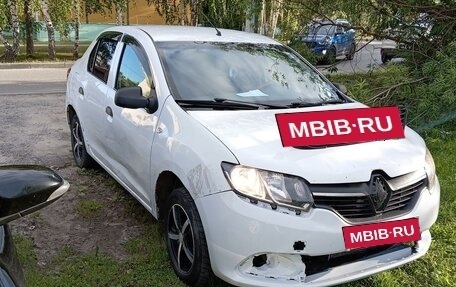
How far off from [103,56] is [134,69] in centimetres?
89

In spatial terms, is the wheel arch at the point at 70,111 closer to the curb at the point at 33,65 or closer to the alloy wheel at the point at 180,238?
the alloy wheel at the point at 180,238

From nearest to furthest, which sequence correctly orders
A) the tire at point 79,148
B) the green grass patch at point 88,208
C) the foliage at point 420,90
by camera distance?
1. the green grass patch at point 88,208
2. the tire at point 79,148
3. the foliage at point 420,90

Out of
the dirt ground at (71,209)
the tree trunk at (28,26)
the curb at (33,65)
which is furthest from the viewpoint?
the tree trunk at (28,26)

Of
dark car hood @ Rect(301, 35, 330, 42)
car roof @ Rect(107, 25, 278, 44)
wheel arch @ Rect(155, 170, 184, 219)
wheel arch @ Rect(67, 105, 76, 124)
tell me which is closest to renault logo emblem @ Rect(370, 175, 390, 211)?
wheel arch @ Rect(155, 170, 184, 219)

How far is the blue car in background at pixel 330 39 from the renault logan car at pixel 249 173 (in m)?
3.68

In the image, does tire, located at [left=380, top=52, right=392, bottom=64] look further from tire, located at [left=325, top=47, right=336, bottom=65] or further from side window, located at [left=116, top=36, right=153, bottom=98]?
side window, located at [left=116, top=36, right=153, bottom=98]

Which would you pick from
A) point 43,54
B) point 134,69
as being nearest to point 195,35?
point 134,69

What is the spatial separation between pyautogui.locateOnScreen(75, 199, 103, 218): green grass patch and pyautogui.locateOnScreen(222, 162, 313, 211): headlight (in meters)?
1.96

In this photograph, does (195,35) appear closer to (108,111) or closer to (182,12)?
(108,111)

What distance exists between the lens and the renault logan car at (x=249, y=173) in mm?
2533

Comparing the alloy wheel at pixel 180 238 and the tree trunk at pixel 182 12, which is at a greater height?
the tree trunk at pixel 182 12

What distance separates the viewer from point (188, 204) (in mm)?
2848

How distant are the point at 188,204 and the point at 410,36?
5601 mm

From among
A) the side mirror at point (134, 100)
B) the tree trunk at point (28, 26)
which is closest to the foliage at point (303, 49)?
the side mirror at point (134, 100)
